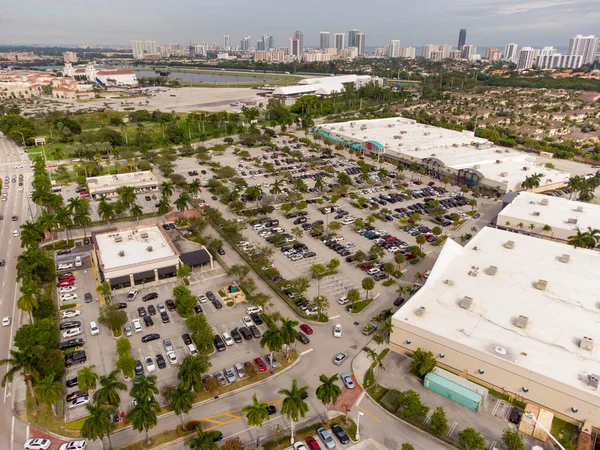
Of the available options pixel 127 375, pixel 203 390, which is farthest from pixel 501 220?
pixel 127 375

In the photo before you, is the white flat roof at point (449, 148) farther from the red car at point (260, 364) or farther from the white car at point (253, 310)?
the red car at point (260, 364)

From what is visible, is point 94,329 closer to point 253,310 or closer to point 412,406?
point 253,310

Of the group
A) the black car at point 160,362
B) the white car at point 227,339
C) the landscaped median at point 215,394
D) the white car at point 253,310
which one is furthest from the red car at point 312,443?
the white car at point 253,310

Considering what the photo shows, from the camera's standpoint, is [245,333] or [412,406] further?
[245,333]

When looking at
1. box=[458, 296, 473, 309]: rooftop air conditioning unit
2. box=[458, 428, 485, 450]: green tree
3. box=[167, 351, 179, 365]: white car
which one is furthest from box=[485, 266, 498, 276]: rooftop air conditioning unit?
box=[167, 351, 179, 365]: white car

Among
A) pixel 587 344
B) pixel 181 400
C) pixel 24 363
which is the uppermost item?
pixel 24 363

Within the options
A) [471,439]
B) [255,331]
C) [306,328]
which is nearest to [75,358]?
[255,331]

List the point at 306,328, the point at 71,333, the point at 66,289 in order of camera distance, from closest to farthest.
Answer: the point at 71,333, the point at 306,328, the point at 66,289
